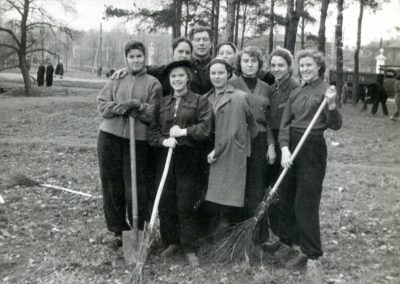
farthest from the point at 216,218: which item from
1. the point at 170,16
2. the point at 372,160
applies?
the point at 170,16

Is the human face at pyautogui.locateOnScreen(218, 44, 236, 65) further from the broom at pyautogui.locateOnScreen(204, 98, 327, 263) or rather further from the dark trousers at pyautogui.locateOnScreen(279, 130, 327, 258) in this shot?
the broom at pyautogui.locateOnScreen(204, 98, 327, 263)

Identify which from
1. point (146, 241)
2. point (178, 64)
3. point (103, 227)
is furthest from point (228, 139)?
point (103, 227)

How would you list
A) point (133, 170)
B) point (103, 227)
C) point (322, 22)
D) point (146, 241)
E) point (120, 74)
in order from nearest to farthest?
point (146, 241), point (133, 170), point (120, 74), point (103, 227), point (322, 22)

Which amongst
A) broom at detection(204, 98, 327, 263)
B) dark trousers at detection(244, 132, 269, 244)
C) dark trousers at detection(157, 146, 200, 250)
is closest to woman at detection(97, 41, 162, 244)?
dark trousers at detection(157, 146, 200, 250)

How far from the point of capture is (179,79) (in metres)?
4.75

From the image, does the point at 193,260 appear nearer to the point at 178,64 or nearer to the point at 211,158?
the point at 211,158

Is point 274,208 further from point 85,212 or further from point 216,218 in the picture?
point 85,212

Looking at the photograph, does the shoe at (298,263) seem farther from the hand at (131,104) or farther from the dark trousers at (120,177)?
the hand at (131,104)

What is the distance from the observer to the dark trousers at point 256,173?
16.2ft

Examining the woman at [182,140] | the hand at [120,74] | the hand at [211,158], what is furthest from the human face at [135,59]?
the hand at [211,158]

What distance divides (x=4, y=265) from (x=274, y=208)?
8.71ft

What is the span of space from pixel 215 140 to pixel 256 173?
1.71 feet

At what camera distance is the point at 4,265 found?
16.1ft

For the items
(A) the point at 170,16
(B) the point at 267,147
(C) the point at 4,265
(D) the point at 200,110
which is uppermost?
(A) the point at 170,16
